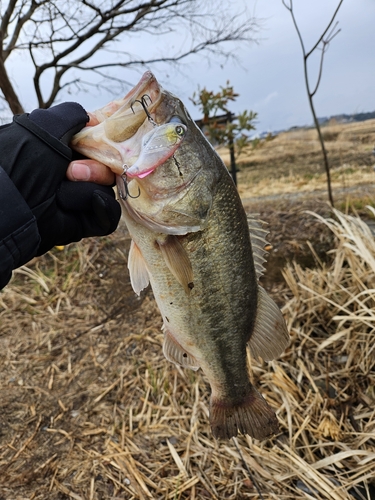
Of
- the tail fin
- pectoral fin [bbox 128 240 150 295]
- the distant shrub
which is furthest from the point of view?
the distant shrub

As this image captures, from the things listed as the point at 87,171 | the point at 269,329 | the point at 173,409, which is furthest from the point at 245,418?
the point at 87,171

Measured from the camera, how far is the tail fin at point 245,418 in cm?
195

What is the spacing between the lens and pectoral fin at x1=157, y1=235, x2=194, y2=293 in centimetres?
162

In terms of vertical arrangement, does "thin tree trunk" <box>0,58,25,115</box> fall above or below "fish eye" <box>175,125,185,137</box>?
above

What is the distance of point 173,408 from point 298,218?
3.63m

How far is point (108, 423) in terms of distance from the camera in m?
3.12

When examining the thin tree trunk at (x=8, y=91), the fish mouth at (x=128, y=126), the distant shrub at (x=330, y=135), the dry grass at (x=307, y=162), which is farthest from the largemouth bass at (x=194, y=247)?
the distant shrub at (x=330, y=135)

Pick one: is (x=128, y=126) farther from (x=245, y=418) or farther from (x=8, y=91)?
(x=8, y=91)

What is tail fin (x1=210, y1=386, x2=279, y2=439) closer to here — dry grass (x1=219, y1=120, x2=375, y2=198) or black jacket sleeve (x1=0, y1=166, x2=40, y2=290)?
Answer: black jacket sleeve (x1=0, y1=166, x2=40, y2=290)

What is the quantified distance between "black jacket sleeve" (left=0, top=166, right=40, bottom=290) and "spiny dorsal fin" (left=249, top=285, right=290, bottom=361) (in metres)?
1.18

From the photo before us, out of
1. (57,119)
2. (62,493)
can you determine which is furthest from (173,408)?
(57,119)

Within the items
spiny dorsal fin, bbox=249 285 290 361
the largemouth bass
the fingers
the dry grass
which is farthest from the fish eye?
the dry grass

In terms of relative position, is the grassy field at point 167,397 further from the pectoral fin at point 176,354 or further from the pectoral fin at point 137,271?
the pectoral fin at point 137,271

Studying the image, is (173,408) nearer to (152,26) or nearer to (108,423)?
(108,423)
